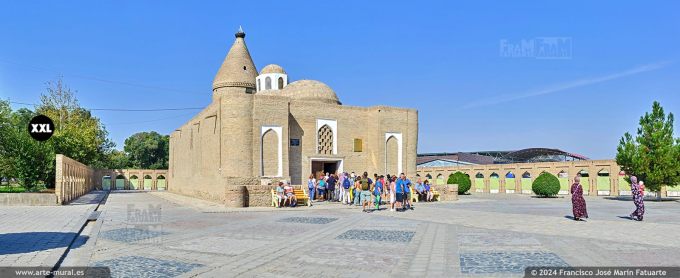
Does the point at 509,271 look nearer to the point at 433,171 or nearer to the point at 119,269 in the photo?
the point at 119,269

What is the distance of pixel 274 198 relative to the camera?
21.2 meters

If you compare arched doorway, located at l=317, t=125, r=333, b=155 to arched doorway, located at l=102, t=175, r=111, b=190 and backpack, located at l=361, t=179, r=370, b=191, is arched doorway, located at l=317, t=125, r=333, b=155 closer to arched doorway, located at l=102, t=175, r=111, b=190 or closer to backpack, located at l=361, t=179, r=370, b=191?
backpack, located at l=361, t=179, r=370, b=191

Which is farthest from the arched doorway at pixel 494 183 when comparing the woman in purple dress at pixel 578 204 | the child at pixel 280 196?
the woman in purple dress at pixel 578 204

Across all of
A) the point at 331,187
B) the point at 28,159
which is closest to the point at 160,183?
the point at 28,159

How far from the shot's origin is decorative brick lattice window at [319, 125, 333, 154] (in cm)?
2855

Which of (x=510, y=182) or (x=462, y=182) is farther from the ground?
(x=462, y=182)

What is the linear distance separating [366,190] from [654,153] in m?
16.7

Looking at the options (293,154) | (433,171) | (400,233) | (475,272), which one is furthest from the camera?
(433,171)

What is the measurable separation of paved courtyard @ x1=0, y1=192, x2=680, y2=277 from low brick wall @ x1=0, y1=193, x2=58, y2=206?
19.3ft

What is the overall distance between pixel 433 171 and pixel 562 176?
1257 cm

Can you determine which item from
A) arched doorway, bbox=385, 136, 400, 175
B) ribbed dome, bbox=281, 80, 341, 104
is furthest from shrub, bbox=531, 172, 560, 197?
ribbed dome, bbox=281, 80, 341, 104

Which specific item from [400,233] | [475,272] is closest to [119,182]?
[400,233]

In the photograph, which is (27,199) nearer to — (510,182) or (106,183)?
(510,182)

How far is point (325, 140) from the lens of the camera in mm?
28625
